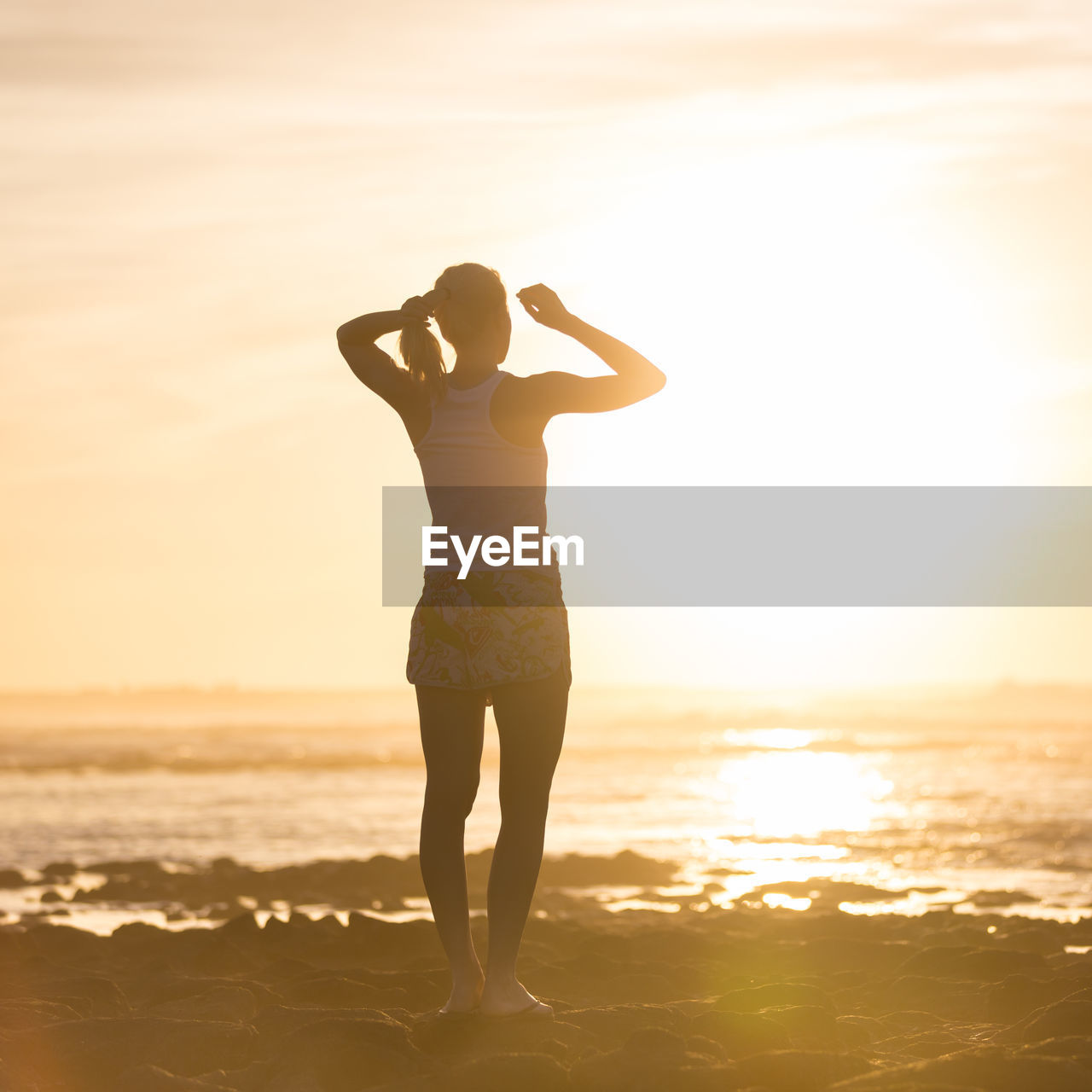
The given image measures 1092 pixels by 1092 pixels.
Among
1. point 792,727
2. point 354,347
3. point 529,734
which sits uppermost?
point 354,347

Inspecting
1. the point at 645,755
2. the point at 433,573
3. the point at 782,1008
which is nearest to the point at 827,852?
the point at 782,1008

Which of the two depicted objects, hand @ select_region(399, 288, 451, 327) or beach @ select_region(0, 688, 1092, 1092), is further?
hand @ select_region(399, 288, 451, 327)

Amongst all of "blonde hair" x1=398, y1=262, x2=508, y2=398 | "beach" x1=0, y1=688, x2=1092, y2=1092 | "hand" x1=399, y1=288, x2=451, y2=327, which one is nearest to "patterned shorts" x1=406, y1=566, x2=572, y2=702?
"blonde hair" x1=398, y1=262, x2=508, y2=398

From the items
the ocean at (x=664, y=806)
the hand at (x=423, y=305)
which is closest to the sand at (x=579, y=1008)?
the hand at (x=423, y=305)

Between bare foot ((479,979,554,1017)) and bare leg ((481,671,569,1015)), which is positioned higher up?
bare leg ((481,671,569,1015))

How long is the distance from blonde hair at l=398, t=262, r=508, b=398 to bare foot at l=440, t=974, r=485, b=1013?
1.98m

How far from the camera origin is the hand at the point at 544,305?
15.2 feet

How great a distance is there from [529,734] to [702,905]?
769 cm

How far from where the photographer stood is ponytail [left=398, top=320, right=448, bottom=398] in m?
4.57

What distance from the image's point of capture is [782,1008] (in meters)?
5.01

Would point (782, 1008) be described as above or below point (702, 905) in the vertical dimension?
above

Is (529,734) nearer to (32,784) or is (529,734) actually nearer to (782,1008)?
(782,1008)

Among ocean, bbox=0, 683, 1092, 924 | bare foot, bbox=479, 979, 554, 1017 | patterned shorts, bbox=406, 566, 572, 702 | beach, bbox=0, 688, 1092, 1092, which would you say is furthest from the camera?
ocean, bbox=0, 683, 1092, 924

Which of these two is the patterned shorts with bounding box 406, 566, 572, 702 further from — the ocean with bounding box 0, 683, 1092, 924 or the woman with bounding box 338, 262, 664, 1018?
the ocean with bounding box 0, 683, 1092, 924
